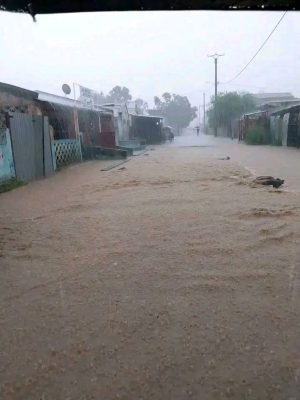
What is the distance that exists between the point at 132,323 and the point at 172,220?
286 cm

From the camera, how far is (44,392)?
6.24ft

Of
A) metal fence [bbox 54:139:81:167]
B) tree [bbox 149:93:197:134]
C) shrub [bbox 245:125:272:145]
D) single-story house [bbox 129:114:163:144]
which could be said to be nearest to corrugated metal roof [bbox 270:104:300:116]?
shrub [bbox 245:125:272:145]

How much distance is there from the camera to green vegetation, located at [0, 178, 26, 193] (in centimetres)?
866

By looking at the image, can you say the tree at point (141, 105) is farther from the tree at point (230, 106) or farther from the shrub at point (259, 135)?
the shrub at point (259, 135)

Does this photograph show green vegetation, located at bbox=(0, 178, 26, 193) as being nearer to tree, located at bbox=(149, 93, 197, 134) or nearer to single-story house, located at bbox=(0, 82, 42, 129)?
single-story house, located at bbox=(0, 82, 42, 129)

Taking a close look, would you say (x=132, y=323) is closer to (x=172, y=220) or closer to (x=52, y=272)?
(x=52, y=272)

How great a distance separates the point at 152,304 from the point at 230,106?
45.4m

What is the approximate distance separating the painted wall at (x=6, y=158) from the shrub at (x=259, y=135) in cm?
2175

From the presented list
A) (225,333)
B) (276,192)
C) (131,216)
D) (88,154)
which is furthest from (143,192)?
(88,154)

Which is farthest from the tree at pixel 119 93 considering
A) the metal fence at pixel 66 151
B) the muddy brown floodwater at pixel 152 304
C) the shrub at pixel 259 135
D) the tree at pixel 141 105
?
the muddy brown floodwater at pixel 152 304

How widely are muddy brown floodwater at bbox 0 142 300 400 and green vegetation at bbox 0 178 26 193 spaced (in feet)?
10.4

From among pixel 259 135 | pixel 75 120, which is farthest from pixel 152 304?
pixel 259 135

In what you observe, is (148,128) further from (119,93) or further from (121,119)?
(119,93)

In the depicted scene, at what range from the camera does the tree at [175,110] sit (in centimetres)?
8425
